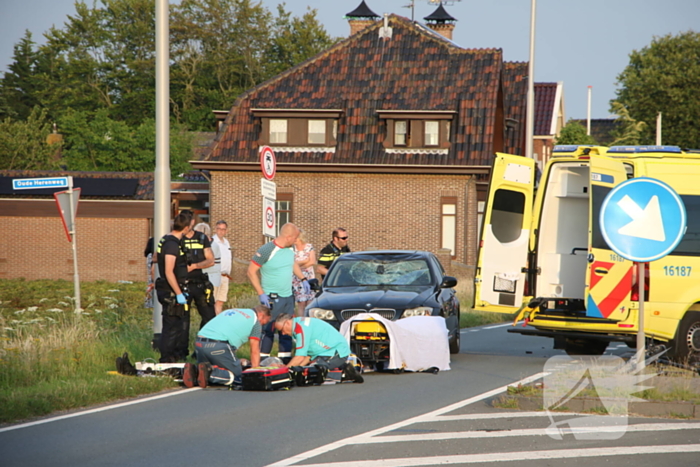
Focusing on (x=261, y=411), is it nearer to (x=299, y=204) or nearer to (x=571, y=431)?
(x=571, y=431)

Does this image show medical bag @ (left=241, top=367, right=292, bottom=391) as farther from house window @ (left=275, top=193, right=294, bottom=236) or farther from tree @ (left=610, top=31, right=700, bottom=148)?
tree @ (left=610, top=31, right=700, bottom=148)

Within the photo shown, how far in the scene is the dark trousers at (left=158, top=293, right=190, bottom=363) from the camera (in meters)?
12.5

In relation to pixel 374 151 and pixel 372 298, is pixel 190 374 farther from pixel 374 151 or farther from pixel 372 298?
pixel 374 151

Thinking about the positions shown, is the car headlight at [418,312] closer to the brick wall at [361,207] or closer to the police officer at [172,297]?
the police officer at [172,297]

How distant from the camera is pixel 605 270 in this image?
12562 millimetres

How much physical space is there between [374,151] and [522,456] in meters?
31.7

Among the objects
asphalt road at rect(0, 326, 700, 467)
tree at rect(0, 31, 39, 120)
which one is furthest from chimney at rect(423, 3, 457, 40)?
asphalt road at rect(0, 326, 700, 467)

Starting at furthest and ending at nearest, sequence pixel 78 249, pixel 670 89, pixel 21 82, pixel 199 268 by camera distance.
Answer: pixel 21 82
pixel 670 89
pixel 78 249
pixel 199 268

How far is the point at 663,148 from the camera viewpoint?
534 inches

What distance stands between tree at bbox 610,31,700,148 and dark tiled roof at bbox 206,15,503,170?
29614 millimetres

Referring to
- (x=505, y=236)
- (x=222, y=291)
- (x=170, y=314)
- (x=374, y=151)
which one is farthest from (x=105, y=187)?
(x=170, y=314)

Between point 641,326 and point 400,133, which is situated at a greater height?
point 400,133

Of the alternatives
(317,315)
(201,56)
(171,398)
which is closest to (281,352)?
(317,315)

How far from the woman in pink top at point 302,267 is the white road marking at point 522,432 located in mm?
7362
